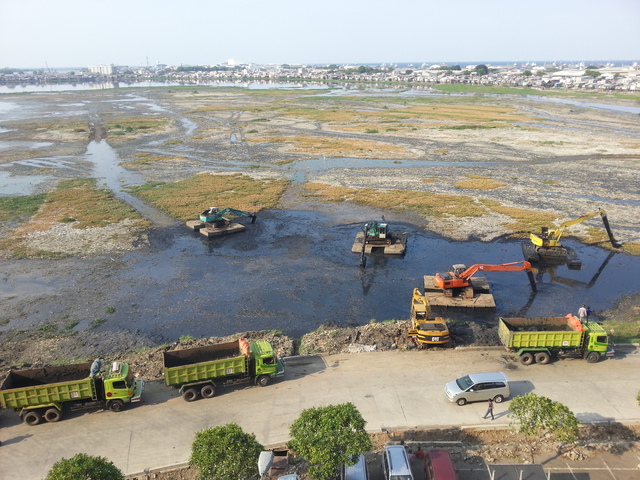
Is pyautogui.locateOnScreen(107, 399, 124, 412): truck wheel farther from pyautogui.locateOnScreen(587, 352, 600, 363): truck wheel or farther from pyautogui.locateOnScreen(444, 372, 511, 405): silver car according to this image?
pyautogui.locateOnScreen(587, 352, 600, 363): truck wheel

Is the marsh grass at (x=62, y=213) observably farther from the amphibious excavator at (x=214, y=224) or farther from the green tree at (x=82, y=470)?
the green tree at (x=82, y=470)

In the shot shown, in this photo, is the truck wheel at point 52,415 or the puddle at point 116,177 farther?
the puddle at point 116,177

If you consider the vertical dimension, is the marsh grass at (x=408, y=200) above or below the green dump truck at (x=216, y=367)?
above

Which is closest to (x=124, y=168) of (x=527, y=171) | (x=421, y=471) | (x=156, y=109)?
(x=527, y=171)

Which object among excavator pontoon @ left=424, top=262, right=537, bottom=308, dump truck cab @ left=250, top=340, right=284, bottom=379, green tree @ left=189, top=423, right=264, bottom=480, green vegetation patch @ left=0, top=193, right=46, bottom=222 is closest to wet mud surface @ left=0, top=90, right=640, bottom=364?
excavator pontoon @ left=424, top=262, right=537, bottom=308

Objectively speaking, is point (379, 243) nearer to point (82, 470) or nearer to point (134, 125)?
point (82, 470)

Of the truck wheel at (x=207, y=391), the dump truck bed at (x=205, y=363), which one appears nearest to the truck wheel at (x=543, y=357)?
the dump truck bed at (x=205, y=363)
